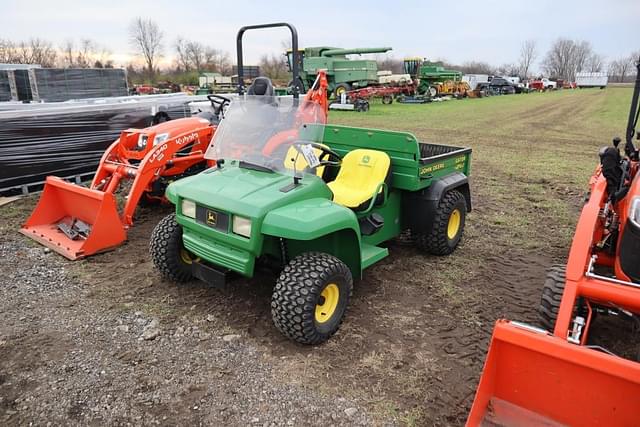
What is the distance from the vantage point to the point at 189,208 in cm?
353

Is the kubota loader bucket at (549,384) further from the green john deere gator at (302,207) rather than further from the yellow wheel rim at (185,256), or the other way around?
the yellow wheel rim at (185,256)

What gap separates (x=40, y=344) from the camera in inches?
129

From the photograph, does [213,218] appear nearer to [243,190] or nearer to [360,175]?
[243,190]

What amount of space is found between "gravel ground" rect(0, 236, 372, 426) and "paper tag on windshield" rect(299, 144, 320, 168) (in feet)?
4.55

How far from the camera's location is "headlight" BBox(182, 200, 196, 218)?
349cm

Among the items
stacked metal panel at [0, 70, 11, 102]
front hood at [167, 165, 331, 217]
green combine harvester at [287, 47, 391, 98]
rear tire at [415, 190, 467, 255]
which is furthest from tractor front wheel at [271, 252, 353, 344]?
green combine harvester at [287, 47, 391, 98]

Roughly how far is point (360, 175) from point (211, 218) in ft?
5.22

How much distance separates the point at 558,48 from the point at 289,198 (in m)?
118

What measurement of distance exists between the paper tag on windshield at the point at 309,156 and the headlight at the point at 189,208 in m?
0.91

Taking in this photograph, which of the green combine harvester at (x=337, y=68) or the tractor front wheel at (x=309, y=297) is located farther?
the green combine harvester at (x=337, y=68)

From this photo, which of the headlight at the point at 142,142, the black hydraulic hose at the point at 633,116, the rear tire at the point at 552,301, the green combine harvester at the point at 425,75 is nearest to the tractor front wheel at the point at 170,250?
the headlight at the point at 142,142

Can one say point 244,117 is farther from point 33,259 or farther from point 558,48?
point 558,48

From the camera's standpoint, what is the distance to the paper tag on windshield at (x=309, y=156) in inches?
140

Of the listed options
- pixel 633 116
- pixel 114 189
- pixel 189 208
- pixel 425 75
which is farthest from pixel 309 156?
pixel 425 75
